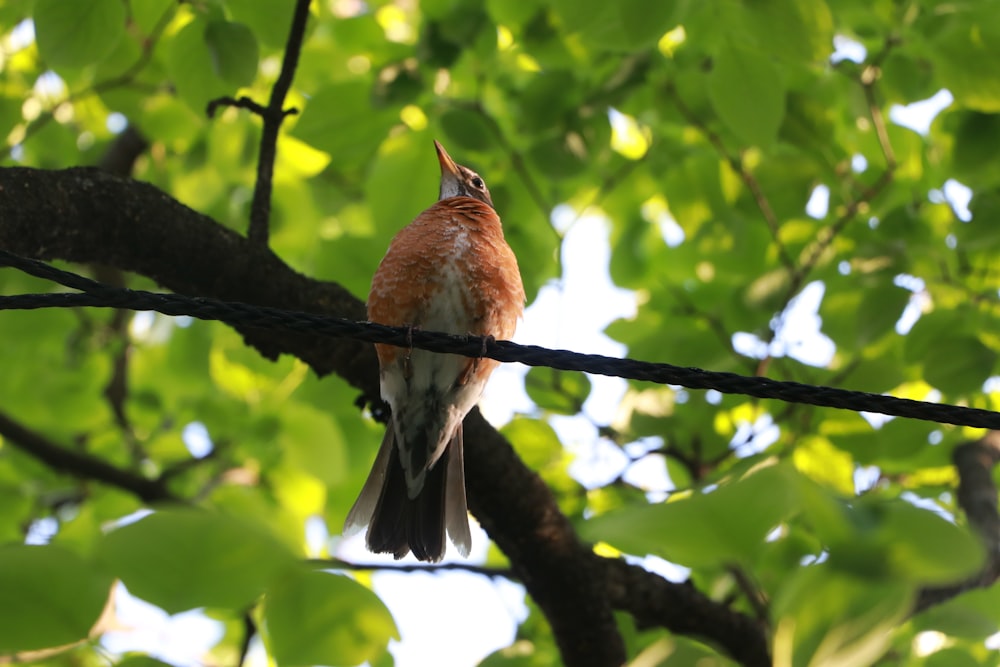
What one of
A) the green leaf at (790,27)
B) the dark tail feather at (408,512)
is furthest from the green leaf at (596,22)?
the dark tail feather at (408,512)

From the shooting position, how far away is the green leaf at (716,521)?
4.64 ft

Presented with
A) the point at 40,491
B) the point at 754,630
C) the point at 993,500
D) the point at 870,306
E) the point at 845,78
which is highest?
the point at 845,78

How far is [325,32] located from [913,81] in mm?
3699

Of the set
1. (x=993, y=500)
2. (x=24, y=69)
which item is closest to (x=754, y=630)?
(x=993, y=500)

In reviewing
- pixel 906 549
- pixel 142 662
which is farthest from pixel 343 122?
pixel 906 549

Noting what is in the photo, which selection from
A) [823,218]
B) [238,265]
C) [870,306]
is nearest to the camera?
[238,265]

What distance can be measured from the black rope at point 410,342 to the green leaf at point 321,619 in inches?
34.1

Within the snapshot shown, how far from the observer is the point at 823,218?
4836 millimetres

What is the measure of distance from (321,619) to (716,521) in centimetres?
72

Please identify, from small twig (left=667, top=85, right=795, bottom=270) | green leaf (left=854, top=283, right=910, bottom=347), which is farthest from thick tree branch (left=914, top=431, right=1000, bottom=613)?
small twig (left=667, top=85, right=795, bottom=270)

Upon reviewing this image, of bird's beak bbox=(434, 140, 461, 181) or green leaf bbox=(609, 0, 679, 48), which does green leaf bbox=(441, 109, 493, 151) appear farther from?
green leaf bbox=(609, 0, 679, 48)

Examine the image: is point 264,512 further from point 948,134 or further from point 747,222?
point 948,134

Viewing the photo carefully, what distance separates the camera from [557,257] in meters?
4.70

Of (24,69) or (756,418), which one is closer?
(756,418)
